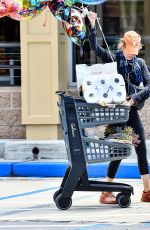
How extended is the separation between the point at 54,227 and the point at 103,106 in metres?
1.43

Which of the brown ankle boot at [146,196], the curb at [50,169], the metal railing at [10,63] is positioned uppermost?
the metal railing at [10,63]

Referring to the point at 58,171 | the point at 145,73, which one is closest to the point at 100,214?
the point at 145,73

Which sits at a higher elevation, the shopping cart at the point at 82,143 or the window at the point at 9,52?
the window at the point at 9,52

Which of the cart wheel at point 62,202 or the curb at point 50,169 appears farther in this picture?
the curb at point 50,169

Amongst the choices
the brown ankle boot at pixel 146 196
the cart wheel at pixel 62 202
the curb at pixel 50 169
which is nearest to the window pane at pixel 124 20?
the curb at pixel 50 169

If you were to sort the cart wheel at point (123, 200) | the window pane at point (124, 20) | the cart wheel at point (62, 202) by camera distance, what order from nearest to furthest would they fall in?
1. the cart wheel at point (62, 202)
2. the cart wheel at point (123, 200)
3. the window pane at point (124, 20)

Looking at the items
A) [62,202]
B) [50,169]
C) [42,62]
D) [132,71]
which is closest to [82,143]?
[62,202]

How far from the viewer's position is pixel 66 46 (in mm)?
14344

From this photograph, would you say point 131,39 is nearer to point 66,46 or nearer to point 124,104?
point 124,104

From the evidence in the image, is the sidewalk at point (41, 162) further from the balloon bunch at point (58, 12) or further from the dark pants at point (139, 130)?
the balloon bunch at point (58, 12)

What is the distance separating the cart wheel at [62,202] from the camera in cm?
923

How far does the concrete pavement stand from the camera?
27.5 feet

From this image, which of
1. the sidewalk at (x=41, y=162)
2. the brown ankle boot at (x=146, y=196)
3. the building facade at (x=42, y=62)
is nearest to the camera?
the brown ankle boot at (x=146, y=196)

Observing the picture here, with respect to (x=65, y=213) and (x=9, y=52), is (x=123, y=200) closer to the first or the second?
(x=65, y=213)
